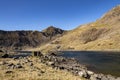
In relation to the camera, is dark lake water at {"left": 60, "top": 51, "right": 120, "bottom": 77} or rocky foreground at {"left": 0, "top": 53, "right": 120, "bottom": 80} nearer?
rocky foreground at {"left": 0, "top": 53, "right": 120, "bottom": 80}

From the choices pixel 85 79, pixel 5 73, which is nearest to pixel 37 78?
pixel 5 73

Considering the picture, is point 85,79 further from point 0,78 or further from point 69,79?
point 0,78

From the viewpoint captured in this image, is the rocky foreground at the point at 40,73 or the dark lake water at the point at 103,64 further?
the dark lake water at the point at 103,64

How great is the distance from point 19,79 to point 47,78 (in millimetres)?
4355

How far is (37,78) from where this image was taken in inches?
1257

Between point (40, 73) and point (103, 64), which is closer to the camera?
point (40, 73)

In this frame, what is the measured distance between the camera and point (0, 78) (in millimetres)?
31062

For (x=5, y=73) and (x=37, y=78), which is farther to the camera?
(x=5, y=73)

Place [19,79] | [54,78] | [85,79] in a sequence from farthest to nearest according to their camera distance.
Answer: [85,79] < [54,78] < [19,79]

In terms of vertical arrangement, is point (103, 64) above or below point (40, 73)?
below

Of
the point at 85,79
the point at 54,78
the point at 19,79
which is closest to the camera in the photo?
the point at 19,79

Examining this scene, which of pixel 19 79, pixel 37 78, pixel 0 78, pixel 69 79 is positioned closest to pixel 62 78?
pixel 69 79

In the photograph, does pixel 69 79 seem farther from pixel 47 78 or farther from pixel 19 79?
pixel 19 79

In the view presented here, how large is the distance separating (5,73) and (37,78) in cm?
644
